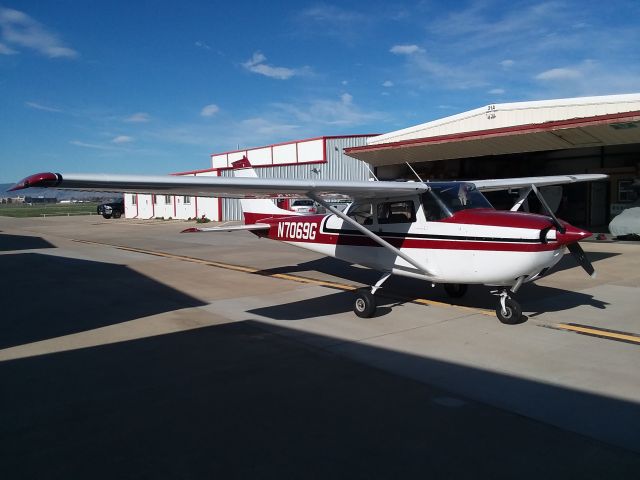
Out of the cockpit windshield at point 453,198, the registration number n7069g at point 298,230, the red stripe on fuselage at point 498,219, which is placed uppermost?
the cockpit windshield at point 453,198

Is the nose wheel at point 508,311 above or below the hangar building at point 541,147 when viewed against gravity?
below

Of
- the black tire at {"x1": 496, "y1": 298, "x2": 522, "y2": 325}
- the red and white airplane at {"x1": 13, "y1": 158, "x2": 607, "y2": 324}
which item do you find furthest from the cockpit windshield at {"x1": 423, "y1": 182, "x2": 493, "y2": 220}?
the black tire at {"x1": 496, "y1": 298, "x2": 522, "y2": 325}

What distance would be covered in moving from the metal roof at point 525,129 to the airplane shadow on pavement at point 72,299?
46.4 ft

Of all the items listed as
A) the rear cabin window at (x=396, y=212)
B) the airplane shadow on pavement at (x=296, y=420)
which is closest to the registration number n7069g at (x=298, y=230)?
the rear cabin window at (x=396, y=212)

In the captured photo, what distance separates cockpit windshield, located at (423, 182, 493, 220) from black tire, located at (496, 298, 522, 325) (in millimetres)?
1594

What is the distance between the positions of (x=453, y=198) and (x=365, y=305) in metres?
2.20

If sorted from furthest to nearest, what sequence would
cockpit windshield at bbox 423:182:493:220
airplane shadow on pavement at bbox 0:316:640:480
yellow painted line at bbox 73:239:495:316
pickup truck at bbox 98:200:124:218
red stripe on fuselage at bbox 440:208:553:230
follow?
pickup truck at bbox 98:200:124:218
yellow painted line at bbox 73:239:495:316
cockpit windshield at bbox 423:182:493:220
red stripe on fuselage at bbox 440:208:553:230
airplane shadow on pavement at bbox 0:316:640:480

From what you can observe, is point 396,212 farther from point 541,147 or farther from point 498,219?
point 541,147

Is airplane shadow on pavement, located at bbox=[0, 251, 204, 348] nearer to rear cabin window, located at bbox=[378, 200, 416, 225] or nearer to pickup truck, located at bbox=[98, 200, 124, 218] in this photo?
rear cabin window, located at bbox=[378, 200, 416, 225]

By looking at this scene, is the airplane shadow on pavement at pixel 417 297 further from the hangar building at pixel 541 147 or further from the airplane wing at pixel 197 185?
the hangar building at pixel 541 147

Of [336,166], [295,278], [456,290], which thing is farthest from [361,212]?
[336,166]

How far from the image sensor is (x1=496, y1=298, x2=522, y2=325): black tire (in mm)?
6867

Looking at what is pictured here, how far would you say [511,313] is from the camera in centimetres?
692

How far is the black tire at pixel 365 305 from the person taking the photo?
745 cm
